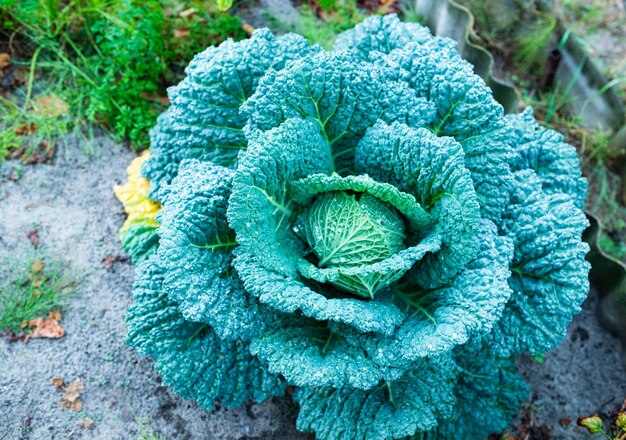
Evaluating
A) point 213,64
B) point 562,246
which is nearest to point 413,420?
point 562,246

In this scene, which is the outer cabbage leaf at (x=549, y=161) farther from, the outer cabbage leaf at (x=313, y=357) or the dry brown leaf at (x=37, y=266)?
the dry brown leaf at (x=37, y=266)

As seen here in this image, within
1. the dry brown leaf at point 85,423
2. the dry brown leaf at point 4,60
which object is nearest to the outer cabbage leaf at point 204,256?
the dry brown leaf at point 85,423

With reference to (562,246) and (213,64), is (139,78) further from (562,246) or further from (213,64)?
(562,246)

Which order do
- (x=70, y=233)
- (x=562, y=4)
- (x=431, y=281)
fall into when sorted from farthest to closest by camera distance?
(x=562, y=4) → (x=70, y=233) → (x=431, y=281)

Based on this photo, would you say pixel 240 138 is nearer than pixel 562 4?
Yes

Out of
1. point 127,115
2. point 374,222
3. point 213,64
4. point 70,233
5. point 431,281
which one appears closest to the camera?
point 374,222

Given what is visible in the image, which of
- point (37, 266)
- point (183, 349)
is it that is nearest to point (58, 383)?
point (37, 266)
